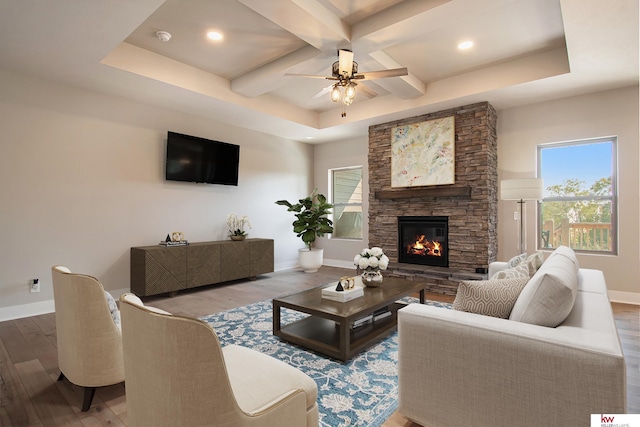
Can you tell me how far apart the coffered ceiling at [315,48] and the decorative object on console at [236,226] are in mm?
1770

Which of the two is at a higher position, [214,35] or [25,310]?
[214,35]

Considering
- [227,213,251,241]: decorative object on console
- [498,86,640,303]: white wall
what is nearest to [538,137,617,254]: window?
[498,86,640,303]: white wall

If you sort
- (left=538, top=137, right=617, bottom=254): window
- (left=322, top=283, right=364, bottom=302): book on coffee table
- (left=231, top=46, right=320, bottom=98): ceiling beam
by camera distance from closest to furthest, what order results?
1. (left=322, top=283, right=364, bottom=302): book on coffee table
2. (left=231, top=46, right=320, bottom=98): ceiling beam
3. (left=538, top=137, right=617, bottom=254): window

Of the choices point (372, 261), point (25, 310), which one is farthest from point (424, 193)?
point (25, 310)

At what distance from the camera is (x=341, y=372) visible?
Result: 2.30 meters

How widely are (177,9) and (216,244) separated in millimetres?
3129

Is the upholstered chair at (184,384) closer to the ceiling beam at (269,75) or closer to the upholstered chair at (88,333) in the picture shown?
the upholstered chair at (88,333)

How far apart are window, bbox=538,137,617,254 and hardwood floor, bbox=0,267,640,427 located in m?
0.96

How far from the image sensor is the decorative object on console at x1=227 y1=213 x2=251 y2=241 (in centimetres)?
559

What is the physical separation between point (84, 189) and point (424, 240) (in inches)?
197

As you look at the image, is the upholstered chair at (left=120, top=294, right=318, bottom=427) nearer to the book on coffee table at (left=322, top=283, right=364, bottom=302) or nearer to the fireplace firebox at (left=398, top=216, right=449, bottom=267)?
the book on coffee table at (left=322, top=283, right=364, bottom=302)

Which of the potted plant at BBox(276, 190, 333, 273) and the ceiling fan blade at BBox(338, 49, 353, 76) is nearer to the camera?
the ceiling fan blade at BBox(338, 49, 353, 76)

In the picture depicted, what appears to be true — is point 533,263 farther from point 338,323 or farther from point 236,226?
point 236,226

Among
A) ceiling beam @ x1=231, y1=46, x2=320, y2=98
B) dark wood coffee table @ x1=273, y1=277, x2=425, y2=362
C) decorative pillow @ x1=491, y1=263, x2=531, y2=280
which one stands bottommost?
dark wood coffee table @ x1=273, y1=277, x2=425, y2=362
